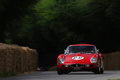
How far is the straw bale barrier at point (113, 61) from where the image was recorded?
36781 millimetres

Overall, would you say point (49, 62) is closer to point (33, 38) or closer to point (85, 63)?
point (33, 38)

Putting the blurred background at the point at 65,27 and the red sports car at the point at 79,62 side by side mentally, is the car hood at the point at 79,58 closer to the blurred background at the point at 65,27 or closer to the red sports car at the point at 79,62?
the red sports car at the point at 79,62

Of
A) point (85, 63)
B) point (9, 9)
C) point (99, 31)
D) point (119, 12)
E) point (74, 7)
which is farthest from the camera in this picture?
point (74, 7)

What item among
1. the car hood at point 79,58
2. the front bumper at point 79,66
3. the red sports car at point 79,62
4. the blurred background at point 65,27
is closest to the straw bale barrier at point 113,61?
the blurred background at point 65,27

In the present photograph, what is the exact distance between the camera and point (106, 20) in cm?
4019

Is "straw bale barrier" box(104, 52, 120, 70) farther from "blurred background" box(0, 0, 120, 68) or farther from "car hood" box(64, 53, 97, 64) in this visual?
"car hood" box(64, 53, 97, 64)

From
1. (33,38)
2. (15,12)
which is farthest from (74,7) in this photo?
(15,12)

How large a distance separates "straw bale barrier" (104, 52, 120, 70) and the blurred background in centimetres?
318

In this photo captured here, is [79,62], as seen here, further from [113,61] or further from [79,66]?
[113,61]

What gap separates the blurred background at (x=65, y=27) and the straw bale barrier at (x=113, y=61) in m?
3.18

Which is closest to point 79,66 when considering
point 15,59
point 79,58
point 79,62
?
point 79,62

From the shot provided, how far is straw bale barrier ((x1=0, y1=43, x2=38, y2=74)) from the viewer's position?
2022 centimetres

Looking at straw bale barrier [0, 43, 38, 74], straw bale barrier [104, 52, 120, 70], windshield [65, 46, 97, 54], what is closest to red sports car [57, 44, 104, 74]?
windshield [65, 46, 97, 54]

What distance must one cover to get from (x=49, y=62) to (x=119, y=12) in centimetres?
1462
